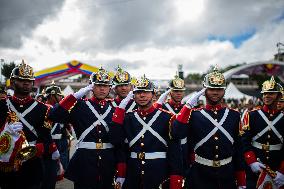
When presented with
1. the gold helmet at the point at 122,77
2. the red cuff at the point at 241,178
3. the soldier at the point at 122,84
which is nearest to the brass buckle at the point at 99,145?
the soldier at the point at 122,84

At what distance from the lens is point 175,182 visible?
4402 millimetres

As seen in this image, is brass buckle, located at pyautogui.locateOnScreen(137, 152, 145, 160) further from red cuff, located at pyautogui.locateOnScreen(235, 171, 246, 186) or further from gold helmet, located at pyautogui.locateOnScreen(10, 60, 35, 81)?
gold helmet, located at pyautogui.locateOnScreen(10, 60, 35, 81)

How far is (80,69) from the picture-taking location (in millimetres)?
29875

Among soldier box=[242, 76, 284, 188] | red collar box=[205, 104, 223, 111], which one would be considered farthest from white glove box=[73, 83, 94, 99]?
soldier box=[242, 76, 284, 188]

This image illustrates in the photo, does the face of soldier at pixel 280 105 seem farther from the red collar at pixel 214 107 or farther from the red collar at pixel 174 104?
the red collar at pixel 174 104

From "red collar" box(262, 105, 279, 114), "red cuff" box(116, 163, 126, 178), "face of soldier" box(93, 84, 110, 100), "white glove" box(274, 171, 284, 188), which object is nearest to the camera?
"red cuff" box(116, 163, 126, 178)

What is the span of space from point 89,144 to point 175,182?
1.51 meters

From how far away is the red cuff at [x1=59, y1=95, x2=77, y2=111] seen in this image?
497 centimetres

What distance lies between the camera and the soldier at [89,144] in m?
4.89

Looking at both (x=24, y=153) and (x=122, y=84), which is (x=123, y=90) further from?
(x=24, y=153)

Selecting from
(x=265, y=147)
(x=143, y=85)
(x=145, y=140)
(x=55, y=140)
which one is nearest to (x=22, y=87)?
(x=143, y=85)

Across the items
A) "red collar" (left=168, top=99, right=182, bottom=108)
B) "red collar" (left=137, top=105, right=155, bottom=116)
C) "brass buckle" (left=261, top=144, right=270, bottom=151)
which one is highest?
"red collar" (left=168, top=99, right=182, bottom=108)

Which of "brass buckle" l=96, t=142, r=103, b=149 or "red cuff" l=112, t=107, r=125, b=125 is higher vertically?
"red cuff" l=112, t=107, r=125, b=125

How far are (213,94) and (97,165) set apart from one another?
220 cm
